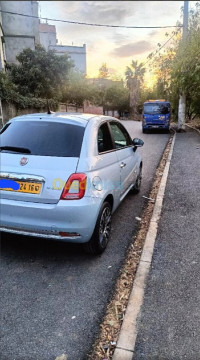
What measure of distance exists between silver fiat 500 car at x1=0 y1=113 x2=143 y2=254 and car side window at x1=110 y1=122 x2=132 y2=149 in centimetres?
69

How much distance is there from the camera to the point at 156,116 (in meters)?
19.3

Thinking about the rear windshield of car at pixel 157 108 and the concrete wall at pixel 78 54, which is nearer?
the rear windshield of car at pixel 157 108

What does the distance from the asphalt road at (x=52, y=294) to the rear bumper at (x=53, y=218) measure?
0.45 meters

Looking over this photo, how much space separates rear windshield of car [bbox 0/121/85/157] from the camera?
10.5 feet

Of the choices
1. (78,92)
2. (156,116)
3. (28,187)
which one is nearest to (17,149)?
(28,187)

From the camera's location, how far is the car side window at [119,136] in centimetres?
436

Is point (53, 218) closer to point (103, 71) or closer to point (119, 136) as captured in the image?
point (119, 136)

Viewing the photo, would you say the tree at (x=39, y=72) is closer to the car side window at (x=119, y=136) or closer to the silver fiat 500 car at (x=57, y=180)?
the car side window at (x=119, y=136)

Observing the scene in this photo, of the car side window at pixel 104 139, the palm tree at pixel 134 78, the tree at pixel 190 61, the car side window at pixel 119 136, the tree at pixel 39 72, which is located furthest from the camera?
the palm tree at pixel 134 78

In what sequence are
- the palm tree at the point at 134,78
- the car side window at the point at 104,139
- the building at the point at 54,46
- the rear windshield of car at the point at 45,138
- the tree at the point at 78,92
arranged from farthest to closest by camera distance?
the building at the point at 54,46 < the palm tree at the point at 134,78 < the tree at the point at 78,92 < the car side window at the point at 104,139 < the rear windshield of car at the point at 45,138

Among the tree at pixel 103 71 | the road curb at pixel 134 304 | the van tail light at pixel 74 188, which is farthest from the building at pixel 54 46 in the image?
the van tail light at pixel 74 188

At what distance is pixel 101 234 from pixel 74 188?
869 mm

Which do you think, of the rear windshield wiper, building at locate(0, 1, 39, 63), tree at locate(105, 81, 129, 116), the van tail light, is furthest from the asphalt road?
tree at locate(105, 81, 129, 116)

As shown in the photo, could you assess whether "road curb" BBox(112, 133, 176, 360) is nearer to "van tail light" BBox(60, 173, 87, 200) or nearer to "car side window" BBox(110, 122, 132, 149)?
"van tail light" BBox(60, 173, 87, 200)
